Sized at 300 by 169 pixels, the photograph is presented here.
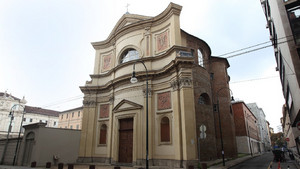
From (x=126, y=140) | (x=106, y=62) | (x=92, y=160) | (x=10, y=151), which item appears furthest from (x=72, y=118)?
(x=126, y=140)

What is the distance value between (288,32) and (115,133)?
1646 cm

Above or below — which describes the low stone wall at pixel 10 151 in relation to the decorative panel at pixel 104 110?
below

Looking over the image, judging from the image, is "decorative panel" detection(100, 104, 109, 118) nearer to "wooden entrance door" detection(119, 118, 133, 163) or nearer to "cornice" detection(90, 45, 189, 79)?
"wooden entrance door" detection(119, 118, 133, 163)

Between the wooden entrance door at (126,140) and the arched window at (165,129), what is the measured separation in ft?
11.4

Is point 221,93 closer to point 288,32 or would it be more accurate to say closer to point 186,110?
point 186,110

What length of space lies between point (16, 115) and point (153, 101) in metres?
66.8

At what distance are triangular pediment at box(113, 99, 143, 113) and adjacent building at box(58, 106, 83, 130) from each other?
4123cm

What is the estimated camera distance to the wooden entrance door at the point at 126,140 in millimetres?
18594

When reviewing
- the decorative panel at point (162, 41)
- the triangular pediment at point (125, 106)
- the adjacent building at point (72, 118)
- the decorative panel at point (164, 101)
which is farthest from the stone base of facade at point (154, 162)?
the adjacent building at point (72, 118)

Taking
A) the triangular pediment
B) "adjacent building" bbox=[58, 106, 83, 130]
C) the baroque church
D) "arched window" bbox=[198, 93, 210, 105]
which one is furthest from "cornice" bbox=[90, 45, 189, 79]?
"adjacent building" bbox=[58, 106, 83, 130]

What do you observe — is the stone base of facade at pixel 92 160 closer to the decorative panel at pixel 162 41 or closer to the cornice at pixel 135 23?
the decorative panel at pixel 162 41

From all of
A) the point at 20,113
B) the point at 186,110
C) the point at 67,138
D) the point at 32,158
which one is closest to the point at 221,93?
the point at 186,110

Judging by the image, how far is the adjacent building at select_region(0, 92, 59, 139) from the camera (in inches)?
2488

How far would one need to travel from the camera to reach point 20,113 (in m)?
66.8
